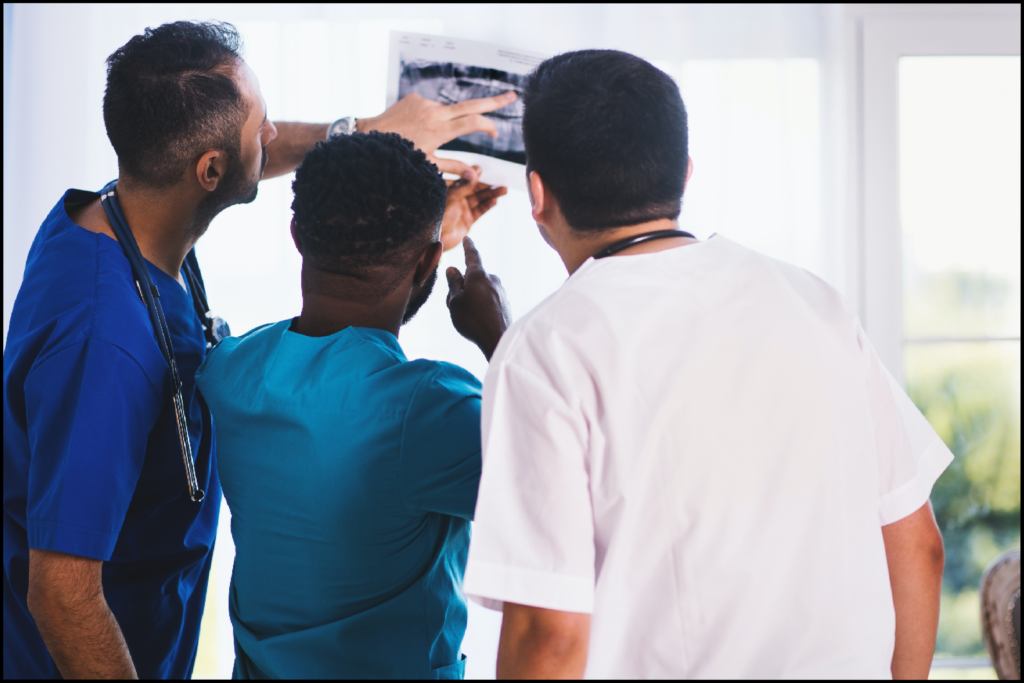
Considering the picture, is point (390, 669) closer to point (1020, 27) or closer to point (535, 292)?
point (535, 292)

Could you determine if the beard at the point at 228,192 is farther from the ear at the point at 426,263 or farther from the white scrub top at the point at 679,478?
the white scrub top at the point at 679,478

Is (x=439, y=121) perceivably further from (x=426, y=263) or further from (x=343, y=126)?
(x=426, y=263)

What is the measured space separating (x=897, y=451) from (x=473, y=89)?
0.86 m

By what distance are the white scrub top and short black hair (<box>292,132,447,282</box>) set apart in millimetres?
227

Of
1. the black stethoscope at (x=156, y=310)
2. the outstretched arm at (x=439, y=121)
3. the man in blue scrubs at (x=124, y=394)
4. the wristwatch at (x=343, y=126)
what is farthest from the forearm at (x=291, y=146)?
the black stethoscope at (x=156, y=310)

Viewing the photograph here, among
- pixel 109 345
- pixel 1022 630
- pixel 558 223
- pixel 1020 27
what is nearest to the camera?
pixel 558 223

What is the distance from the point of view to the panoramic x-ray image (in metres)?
1.51

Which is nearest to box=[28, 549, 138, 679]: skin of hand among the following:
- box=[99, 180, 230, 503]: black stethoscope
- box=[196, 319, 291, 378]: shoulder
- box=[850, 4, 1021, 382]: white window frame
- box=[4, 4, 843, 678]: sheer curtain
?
box=[99, 180, 230, 503]: black stethoscope

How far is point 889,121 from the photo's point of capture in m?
2.73

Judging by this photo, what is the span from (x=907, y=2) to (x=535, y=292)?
133 centimetres

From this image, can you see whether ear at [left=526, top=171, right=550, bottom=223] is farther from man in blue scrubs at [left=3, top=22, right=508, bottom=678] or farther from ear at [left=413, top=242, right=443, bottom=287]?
man in blue scrubs at [left=3, top=22, right=508, bottom=678]

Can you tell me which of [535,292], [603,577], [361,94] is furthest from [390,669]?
[361,94]

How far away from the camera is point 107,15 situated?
9.20ft

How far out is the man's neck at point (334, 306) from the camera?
1020mm
